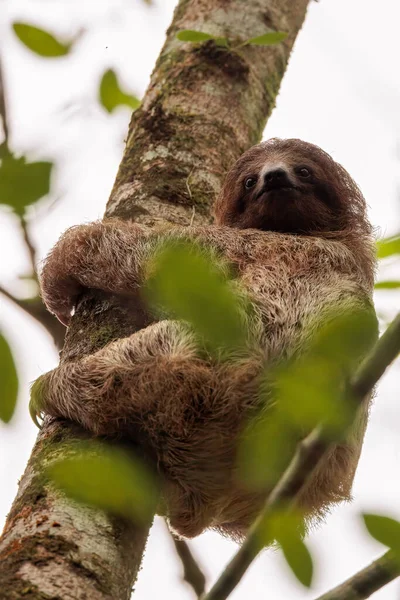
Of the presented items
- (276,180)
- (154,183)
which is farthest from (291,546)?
(276,180)

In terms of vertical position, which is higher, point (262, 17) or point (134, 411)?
point (262, 17)

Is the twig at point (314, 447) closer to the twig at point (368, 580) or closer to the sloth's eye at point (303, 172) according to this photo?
the twig at point (368, 580)

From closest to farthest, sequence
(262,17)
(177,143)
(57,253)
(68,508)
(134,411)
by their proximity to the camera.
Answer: (68,508), (134,411), (57,253), (177,143), (262,17)

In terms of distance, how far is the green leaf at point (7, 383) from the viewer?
6.79 feet

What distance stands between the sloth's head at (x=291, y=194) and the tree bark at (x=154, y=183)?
269mm

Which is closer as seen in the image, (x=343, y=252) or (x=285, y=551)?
(x=285, y=551)

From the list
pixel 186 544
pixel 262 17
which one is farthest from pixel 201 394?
pixel 262 17

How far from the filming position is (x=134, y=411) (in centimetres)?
426

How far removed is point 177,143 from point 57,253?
4.37 ft

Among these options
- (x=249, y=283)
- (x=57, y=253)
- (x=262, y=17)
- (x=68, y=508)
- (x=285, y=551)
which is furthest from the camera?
(x=262, y=17)

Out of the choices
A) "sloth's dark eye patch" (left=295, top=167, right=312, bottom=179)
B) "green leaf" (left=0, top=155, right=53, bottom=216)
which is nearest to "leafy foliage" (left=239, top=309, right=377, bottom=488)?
"green leaf" (left=0, top=155, right=53, bottom=216)

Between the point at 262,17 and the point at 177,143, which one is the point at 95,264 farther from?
the point at 262,17

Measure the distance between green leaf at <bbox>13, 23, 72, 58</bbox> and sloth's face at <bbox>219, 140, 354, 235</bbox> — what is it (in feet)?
10.9

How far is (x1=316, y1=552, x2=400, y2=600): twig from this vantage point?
2.16m
